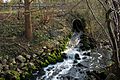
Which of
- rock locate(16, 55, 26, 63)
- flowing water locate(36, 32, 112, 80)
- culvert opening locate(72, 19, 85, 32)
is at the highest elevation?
culvert opening locate(72, 19, 85, 32)

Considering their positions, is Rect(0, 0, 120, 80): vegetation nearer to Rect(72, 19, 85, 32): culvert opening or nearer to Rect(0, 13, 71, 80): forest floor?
Rect(0, 13, 71, 80): forest floor

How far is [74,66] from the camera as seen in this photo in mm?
15164

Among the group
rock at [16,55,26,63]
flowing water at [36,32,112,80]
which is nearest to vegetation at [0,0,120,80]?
rock at [16,55,26,63]

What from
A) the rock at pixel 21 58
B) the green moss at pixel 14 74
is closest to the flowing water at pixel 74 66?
the green moss at pixel 14 74

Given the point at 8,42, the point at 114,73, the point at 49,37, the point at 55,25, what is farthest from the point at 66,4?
the point at 114,73

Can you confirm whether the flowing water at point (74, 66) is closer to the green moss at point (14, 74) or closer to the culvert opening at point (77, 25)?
the green moss at point (14, 74)

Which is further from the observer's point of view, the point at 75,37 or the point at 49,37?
the point at 75,37

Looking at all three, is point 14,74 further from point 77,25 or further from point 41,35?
point 77,25

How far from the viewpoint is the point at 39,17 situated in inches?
811

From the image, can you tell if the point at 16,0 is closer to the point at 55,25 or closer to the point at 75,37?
the point at 55,25

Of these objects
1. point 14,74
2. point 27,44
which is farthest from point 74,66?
point 14,74

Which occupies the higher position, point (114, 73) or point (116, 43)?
point (116, 43)

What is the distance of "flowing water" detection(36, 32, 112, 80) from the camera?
1364 cm

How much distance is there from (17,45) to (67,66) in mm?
3242
